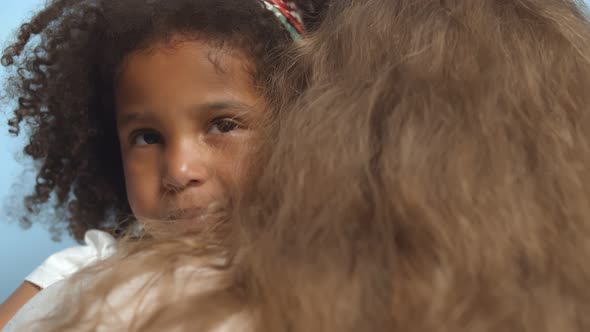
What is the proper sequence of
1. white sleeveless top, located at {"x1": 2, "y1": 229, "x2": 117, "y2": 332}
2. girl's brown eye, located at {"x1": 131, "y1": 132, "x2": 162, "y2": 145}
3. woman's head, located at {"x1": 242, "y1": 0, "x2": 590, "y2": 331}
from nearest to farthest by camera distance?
woman's head, located at {"x1": 242, "y1": 0, "x2": 590, "y2": 331}
white sleeveless top, located at {"x1": 2, "y1": 229, "x2": 117, "y2": 332}
girl's brown eye, located at {"x1": 131, "y1": 132, "x2": 162, "y2": 145}

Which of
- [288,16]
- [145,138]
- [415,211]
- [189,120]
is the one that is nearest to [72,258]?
[145,138]

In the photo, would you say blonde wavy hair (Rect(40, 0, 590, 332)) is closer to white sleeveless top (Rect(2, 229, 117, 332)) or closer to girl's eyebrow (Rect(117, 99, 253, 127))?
white sleeveless top (Rect(2, 229, 117, 332))

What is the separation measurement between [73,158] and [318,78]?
954mm

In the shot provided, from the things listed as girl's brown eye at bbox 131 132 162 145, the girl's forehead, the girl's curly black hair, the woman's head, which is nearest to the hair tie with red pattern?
the girl's curly black hair

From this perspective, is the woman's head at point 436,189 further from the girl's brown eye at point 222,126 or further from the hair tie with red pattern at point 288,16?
the hair tie with red pattern at point 288,16

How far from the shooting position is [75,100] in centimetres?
145

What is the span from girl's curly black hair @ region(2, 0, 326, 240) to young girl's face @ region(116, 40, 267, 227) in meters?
0.04

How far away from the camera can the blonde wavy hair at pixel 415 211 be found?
0.63 m

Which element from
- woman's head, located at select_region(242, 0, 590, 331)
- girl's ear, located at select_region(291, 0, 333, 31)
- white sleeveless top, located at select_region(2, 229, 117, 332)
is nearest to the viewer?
woman's head, located at select_region(242, 0, 590, 331)

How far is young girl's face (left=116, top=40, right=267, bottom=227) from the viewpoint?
1.16m

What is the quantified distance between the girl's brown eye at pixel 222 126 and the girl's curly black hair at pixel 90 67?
0.31 ft

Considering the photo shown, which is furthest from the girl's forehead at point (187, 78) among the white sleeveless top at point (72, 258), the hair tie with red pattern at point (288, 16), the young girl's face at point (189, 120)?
the white sleeveless top at point (72, 258)

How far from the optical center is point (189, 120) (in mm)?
1181

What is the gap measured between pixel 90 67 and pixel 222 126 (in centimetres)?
39
